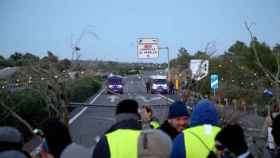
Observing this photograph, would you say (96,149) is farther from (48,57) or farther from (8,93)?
(8,93)

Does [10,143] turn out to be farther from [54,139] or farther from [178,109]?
[178,109]

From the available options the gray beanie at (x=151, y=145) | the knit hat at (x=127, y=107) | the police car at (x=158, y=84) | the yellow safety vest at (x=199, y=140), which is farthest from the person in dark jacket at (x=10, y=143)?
the police car at (x=158, y=84)

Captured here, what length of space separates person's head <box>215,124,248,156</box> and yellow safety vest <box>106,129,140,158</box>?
784 mm

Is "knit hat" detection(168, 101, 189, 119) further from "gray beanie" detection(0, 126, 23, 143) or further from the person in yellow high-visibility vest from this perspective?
"gray beanie" detection(0, 126, 23, 143)

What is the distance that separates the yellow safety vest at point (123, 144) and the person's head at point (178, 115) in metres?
0.96

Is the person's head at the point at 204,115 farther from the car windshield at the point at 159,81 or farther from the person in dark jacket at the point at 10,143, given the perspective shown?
the car windshield at the point at 159,81

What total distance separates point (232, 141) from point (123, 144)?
1.02 m

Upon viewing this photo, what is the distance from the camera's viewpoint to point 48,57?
10.3m

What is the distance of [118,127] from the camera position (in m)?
5.23

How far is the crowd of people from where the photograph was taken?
4.71m

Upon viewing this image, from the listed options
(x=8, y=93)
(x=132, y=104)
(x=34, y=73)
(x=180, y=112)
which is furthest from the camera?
(x=8, y=93)

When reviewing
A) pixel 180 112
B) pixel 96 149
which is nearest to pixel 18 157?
pixel 96 149

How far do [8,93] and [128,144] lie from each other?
11137 millimetres

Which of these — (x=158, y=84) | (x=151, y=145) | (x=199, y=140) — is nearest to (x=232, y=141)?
(x=199, y=140)
